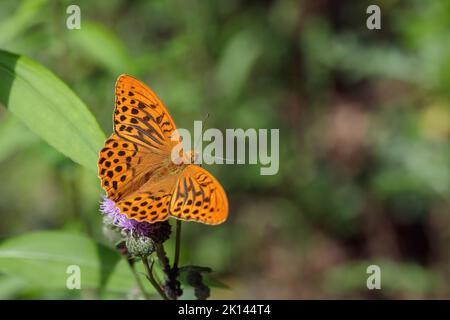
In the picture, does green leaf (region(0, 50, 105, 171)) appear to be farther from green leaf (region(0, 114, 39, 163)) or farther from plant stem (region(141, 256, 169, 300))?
green leaf (region(0, 114, 39, 163))

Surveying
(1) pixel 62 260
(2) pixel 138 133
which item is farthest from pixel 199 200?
(1) pixel 62 260

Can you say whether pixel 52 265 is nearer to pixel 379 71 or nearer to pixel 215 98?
pixel 215 98

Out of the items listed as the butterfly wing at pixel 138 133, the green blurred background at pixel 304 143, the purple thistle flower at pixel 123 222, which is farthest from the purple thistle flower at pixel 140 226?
the green blurred background at pixel 304 143

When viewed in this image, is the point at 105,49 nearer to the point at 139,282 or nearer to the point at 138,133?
the point at 138,133

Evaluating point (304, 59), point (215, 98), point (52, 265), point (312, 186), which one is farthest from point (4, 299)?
point (304, 59)

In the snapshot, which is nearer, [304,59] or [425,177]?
[425,177]

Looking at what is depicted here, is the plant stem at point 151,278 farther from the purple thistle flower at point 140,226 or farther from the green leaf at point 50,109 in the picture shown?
the green leaf at point 50,109
